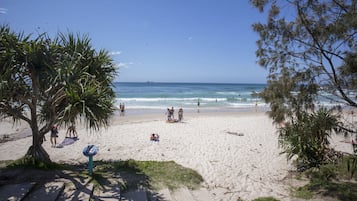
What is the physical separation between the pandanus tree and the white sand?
2805mm

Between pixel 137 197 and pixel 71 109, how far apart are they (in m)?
2.33

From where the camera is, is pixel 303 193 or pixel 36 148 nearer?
pixel 303 193

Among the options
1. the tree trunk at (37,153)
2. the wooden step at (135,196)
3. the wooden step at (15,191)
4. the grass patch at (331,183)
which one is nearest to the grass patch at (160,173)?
the wooden step at (135,196)

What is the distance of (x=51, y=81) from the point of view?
5.23 m

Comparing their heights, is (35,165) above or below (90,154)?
below

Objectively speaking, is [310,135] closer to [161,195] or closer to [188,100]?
[161,195]

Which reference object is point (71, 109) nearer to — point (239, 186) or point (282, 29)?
point (239, 186)

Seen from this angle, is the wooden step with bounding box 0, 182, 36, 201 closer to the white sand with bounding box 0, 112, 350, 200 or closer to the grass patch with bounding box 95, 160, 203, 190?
the grass patch with bounding box 95, 160, 203, 190

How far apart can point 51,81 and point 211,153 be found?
20.4ft

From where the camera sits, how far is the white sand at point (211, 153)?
20.2 feet

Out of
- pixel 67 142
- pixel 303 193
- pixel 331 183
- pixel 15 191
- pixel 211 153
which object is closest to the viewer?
pixel 15 191

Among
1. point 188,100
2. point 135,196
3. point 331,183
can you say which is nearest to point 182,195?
point 135,196

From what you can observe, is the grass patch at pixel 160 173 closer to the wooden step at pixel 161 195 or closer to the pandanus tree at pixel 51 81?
the wooden step at pixel 161 195

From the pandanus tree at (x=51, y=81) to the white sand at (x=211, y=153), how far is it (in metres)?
2.81
